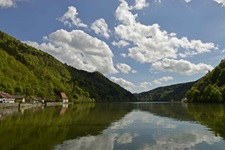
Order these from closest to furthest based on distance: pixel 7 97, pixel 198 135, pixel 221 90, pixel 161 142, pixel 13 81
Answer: pixel 161 142, pixel 198 135, pixel 7 97, pixel 13 81, pixel 221 90

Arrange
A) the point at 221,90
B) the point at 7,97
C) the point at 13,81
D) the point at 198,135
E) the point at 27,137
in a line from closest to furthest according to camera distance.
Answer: the point at 27,137
the point at 198,135
the point at 7,97
the point at 13,81
the point at 221,90

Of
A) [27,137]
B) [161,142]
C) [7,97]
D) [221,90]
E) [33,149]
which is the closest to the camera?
[33,149]

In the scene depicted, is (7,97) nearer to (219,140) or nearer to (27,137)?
(27,137)

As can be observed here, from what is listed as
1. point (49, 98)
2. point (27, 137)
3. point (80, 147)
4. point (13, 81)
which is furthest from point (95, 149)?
point (49, 98)

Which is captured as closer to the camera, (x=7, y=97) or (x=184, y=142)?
(x=184, y=142)

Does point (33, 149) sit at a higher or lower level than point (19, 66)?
lower

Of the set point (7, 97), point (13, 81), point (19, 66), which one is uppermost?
point (19, 66)

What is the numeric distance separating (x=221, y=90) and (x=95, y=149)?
581ft

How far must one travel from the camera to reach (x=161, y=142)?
1125 inches

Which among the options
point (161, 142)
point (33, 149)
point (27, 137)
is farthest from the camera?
point (27, 137)

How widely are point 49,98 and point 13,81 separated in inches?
1331

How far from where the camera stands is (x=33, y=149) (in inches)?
944

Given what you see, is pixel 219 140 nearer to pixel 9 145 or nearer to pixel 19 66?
pixel 9 145

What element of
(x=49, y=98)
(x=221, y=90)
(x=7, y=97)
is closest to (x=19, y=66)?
(x=49, y=98)
